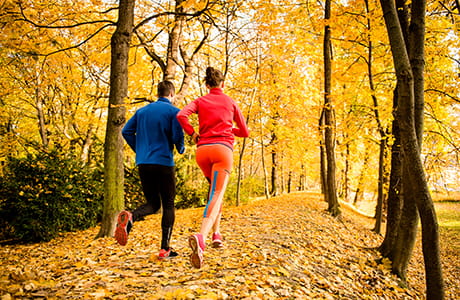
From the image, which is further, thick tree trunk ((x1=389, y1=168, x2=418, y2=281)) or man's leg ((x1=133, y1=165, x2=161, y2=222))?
thick tree trunk ((x1=389, y1=168, x2=418, y2=281))

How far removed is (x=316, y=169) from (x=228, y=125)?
28.6 m

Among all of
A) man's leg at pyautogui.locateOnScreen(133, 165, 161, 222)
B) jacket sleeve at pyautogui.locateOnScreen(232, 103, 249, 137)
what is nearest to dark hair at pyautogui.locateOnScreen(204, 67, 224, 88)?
jacket sleeve at pyautogui.locateOnScreen(232, 103, 249, 137)

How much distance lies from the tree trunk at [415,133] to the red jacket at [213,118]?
2883 millimetres

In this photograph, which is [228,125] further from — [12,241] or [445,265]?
[445,265]

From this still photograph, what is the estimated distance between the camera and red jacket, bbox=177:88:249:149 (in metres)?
3.12

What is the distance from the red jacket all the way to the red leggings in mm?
76

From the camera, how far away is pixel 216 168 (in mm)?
3125

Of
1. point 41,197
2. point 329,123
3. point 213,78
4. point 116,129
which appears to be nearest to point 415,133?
point 213,78

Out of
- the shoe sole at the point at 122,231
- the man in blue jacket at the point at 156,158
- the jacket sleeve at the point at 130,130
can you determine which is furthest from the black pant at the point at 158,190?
the jacket sleeve at the point at 130,130

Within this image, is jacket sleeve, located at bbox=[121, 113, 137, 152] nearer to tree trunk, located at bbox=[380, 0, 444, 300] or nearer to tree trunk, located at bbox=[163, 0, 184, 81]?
tree trunk, located at bbox=[380, 0, 444, 300]

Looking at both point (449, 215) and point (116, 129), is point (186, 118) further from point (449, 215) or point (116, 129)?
point (449, 215)

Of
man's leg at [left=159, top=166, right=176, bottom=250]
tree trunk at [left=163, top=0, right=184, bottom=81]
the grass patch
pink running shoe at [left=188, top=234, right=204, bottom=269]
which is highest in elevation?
tree trunk at [left=163, top=0, right=184, bottom=81]

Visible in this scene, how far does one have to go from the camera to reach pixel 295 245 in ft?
17.4

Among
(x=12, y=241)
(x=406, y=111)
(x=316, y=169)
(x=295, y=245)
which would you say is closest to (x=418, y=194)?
(x=406, y=111)
